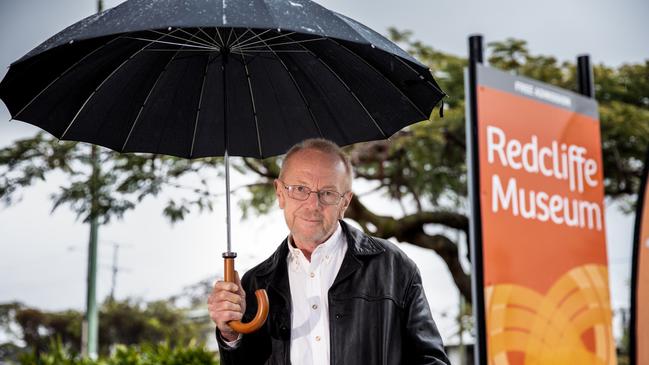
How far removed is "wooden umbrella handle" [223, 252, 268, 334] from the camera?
2.45 metres

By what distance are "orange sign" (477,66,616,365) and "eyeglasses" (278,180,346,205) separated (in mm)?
2694

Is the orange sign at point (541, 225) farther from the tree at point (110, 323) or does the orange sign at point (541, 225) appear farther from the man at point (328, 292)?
the tree at point (110, 323)

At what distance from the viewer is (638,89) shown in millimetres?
12047

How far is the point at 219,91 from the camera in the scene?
10.1 ft

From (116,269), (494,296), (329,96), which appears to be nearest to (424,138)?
(494,296)

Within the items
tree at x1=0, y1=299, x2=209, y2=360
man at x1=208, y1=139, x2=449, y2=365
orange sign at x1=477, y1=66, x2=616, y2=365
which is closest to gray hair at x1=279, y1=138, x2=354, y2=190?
man at x1=208, y1=139, x2=449, y2=365

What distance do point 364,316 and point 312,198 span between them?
385mm

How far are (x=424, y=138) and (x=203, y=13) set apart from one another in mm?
9008

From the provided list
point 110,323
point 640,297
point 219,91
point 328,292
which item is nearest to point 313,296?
point 328,292

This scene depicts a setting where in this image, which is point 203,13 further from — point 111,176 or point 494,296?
point 111,176

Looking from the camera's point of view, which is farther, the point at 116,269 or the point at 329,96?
the point at 116,269

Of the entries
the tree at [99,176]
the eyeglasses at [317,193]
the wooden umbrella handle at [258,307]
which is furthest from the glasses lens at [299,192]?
the tree at [99,176]

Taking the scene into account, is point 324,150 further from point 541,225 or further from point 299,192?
point 541,225

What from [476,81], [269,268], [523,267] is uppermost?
[476,81]
